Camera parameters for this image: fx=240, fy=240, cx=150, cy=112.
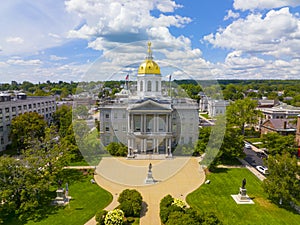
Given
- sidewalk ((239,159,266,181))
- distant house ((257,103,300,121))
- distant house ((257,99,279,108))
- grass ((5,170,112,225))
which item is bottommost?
grass ((5,170,112,225))

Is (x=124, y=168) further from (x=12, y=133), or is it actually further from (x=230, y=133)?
(x=12, y=133)

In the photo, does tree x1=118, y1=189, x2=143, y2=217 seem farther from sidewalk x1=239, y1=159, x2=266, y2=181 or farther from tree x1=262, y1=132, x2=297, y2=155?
tree x1=262, y1=132, x2=297, y2=155

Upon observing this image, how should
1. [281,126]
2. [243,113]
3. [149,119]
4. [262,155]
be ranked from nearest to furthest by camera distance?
[149,119] → [262,155] → [281,126] → [243,113]

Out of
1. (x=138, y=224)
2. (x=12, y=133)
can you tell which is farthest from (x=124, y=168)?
(x=12, y=133)

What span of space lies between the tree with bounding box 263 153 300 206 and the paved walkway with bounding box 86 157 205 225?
8.61 m

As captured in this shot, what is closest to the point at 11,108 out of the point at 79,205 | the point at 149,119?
the point at 149,119

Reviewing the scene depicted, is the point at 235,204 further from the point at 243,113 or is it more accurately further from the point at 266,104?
the point at 266,104

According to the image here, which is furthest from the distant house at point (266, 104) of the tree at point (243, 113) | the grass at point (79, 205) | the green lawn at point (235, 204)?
the grass at point (79, 205)

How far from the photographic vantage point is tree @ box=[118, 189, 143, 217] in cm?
2283

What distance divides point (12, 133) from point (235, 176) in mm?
38158

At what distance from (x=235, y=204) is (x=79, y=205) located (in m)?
16.5

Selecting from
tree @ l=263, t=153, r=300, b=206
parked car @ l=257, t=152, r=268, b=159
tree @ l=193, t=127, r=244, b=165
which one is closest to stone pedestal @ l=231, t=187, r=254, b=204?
tree @ l=263, t=153, r=300, b=206

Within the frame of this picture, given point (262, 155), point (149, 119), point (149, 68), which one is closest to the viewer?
point (149, 119)

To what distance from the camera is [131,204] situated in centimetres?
2328
